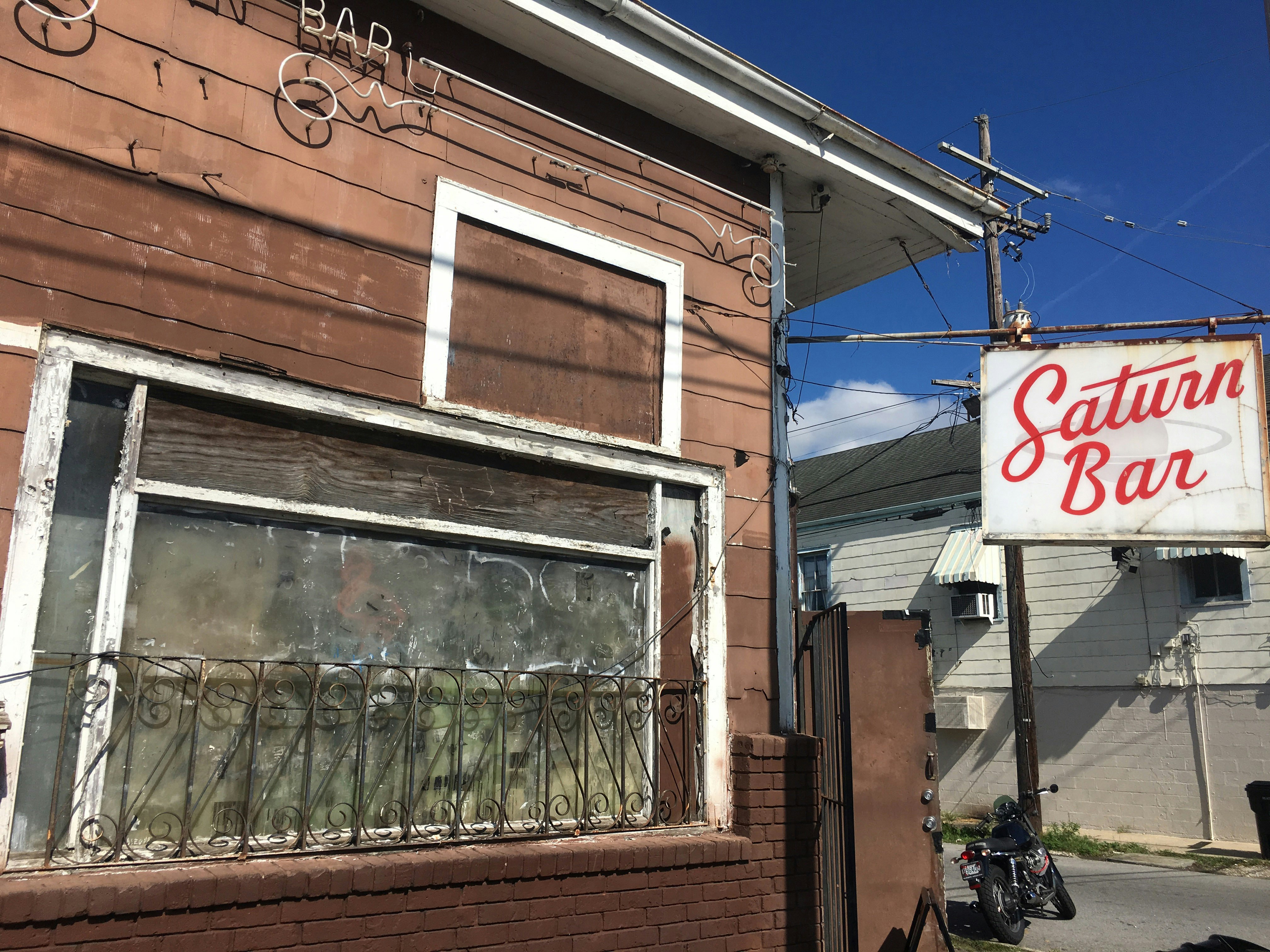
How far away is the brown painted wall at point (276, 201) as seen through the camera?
14.2ft

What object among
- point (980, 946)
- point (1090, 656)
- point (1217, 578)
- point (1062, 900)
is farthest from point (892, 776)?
point (1090, 656)

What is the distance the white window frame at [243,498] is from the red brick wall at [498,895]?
294mm

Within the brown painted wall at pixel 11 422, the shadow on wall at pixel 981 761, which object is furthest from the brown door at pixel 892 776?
the shadow on wall at pixel 981 761

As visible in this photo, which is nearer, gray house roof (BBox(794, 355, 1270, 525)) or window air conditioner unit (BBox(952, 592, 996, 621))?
window air conditioner unit (BBox(952, 592, 996, 621))

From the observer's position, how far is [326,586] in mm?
4840

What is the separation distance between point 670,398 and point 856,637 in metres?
2.21

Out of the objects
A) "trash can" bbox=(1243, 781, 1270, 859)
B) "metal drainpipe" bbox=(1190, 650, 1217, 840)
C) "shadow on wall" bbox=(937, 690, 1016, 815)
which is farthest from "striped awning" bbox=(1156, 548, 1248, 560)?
"shadow on wall" bbox=(937, 690, 1016, 815)

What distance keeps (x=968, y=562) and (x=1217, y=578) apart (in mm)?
3640

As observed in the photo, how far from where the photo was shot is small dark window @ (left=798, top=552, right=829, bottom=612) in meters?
19.8

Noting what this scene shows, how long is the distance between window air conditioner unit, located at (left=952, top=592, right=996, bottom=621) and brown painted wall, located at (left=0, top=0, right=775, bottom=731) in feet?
38.4

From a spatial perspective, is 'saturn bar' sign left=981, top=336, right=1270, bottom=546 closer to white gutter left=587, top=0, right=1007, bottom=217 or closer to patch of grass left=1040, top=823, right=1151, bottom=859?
white gutter left=587, top=0, right=1007, bottom=217

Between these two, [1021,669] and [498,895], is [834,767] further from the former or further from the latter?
[1021,669]

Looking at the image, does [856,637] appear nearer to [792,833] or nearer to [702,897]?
[792,833]

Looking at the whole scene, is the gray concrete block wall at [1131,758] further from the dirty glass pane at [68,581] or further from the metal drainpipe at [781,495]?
the dirty glass pane at [68,581]
